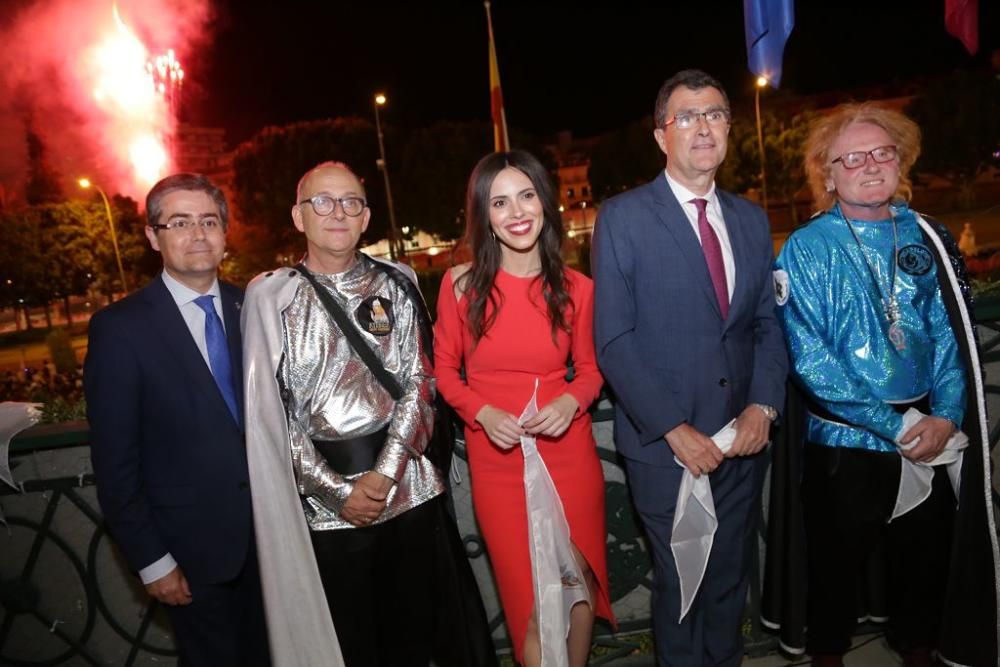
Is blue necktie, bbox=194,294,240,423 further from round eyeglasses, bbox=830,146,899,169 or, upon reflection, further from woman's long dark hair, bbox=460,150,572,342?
round eyeglasses, bbox=830,146,899,169

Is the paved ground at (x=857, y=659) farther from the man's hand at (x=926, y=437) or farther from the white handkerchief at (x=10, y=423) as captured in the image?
the white handkerchief at (x=10, y=423)

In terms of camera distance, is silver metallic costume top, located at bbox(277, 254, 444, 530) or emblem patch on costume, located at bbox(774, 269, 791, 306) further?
emblem patch on costume, located at bbox(774, 269, 791, 306)

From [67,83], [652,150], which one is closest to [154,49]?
[67,83]

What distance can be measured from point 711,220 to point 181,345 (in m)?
2.08

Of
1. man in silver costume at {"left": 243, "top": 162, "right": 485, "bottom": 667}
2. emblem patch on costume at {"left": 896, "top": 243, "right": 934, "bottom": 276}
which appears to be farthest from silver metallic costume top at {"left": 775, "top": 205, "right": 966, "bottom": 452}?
man in silver costume at {"left": 243, "top": 162, "right": 485, "bottom": 667}

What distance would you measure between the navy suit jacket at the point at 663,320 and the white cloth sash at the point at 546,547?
394 millimetres

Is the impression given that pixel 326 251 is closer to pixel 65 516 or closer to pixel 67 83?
pixel 65 516

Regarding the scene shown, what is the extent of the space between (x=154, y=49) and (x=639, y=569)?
116 feet

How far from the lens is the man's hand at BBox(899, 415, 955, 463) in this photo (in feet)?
8.36

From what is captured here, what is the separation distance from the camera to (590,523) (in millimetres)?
2682

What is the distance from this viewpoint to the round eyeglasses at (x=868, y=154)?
264 centimetres

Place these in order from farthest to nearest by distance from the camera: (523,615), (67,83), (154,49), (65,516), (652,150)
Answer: (652,150), (67,83), (154,49), (65,516), (523,615)

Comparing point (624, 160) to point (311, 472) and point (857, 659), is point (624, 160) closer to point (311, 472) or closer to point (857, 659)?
point (857, 659)

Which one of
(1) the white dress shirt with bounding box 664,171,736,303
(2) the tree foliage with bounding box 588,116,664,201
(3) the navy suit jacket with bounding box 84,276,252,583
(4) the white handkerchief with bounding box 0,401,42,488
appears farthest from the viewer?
(2) the tree foliage with bounding box 588,116,664,201
